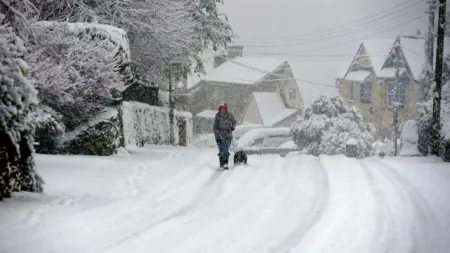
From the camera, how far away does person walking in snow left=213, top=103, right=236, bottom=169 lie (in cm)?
1166

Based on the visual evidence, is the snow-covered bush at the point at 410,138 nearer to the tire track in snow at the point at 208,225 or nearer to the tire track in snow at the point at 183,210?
the tire track in snow at the point at 183,210

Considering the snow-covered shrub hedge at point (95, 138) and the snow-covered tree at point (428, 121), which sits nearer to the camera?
the snow-covered shrub hedge at point (95, 138)

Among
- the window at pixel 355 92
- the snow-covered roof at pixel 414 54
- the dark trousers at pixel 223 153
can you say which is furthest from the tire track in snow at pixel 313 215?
the window at pixel 355 92

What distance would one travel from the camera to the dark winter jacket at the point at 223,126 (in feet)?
38.9

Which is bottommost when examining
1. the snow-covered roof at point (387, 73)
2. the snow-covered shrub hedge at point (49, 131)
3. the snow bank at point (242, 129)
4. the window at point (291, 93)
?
the snow bank at point (242, 129)

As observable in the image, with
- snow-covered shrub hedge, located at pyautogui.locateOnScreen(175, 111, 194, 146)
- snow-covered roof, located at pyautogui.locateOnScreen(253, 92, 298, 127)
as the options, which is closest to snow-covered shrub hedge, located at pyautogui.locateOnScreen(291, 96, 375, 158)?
snow-covered shrub hedge, located at pyautogui.locateOnScreen(175, 111, 194, 146)

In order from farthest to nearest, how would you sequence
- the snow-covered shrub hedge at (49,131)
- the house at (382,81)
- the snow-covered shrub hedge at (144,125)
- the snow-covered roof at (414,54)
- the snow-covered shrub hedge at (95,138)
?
the house at (382,81) → the snow-covered roof at (414,54) → the snow-covered shrub hedge at (144,125) → the snow-covered shrub hedge at (95,138) → the snow-covered shrub hedge at (49,131)

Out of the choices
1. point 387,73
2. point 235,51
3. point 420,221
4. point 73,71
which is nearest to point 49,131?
point 73,71

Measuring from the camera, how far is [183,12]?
1869cm

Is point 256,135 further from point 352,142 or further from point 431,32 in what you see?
point 431,32

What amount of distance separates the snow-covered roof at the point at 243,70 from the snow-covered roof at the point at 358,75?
9551 millimetres

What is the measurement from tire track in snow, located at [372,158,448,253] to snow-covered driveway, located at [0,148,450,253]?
0.05 ft

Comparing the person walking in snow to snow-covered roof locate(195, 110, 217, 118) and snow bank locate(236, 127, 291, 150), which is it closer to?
snow bank locate(236, 127, 291, 150)

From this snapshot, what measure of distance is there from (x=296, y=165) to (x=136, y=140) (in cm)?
666
